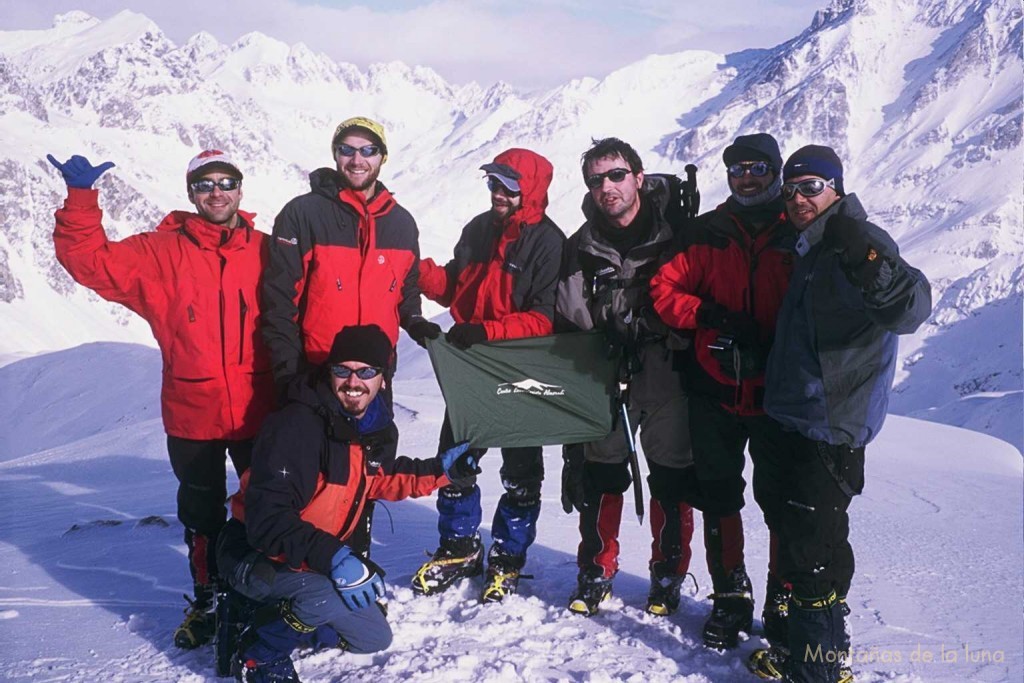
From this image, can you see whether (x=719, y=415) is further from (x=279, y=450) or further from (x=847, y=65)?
(x=847, y=65)

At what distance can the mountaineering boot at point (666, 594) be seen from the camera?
16.2 feet

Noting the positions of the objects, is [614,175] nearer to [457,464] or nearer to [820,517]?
[457,464]

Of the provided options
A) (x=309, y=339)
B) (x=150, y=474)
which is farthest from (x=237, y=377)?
(x=150, y=474)

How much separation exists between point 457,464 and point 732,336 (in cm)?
176

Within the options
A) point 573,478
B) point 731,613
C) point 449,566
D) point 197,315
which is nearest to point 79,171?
point 197,315

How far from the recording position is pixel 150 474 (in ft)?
34.6

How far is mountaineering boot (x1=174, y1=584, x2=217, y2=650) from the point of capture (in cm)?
450

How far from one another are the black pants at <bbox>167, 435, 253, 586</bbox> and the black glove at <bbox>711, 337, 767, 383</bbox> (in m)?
2.86

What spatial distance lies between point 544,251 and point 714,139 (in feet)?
645

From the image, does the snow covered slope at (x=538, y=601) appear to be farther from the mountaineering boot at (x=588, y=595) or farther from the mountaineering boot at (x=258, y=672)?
the mountaineering boot at (x=258, y=672)

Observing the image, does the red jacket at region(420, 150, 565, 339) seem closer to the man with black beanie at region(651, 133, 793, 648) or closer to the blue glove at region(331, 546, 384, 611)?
Result: the man with black beanie at region(651, 133, 793, 648)

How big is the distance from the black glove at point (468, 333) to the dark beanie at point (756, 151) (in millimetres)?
1797

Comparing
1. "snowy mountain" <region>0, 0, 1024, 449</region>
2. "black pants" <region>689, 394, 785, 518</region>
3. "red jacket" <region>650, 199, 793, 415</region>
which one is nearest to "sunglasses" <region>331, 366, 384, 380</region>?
"red jacket" <region>650, 199, 793, 415</region>

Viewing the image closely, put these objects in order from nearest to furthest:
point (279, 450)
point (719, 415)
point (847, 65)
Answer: point (279, 450) → point (719, 415) → point (847, 65)
